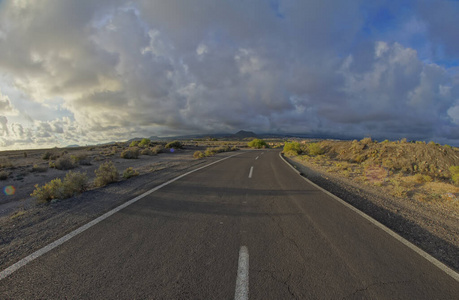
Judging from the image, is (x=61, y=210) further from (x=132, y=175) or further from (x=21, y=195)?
(x=21, y=195)

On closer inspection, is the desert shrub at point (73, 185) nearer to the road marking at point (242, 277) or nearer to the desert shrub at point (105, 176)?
the desert shrub at point (105, 176)

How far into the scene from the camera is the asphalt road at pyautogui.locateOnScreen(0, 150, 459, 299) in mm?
2406

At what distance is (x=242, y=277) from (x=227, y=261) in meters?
0.42

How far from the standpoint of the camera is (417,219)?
4.99 m

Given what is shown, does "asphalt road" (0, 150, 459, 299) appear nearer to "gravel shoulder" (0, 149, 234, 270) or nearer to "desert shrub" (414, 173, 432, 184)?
"gravel shoulder" (0, 149, 234, 270)

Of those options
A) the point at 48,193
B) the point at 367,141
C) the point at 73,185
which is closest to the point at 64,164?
the point at 73,185

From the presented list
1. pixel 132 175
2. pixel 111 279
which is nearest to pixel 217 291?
pixel 111 279

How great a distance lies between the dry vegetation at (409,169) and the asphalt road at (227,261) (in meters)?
4.66

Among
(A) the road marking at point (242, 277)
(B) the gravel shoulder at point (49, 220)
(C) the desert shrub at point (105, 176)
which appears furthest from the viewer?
(C) the desert shrub at point (105, 176)

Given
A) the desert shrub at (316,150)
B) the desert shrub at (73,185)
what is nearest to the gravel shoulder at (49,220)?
the desert shrub at (73,185)

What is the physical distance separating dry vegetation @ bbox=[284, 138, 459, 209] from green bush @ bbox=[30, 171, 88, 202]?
10872 mm

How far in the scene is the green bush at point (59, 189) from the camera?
18.7 ft

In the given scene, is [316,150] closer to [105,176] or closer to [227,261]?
[105,176]

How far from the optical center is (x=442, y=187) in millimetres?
7988
